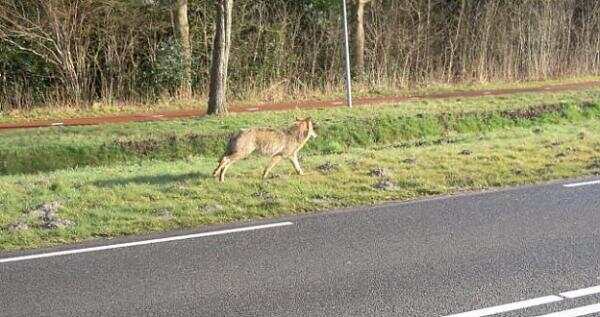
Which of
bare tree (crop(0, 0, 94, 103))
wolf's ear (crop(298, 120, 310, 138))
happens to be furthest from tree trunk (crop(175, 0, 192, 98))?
wolf's ear (crop(298, 120, 310, 138))

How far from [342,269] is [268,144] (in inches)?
181

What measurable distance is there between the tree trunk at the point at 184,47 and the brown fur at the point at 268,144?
12895mm

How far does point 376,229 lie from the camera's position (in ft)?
27.2

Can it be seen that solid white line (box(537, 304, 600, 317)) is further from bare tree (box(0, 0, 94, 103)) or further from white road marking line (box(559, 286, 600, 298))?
bare tree (box(0, 0, 94, 103))

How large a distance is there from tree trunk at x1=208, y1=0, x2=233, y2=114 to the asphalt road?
945 centimetres

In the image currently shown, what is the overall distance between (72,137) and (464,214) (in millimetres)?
9264

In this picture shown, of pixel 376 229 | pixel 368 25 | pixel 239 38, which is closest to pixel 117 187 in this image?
pixel 376 229

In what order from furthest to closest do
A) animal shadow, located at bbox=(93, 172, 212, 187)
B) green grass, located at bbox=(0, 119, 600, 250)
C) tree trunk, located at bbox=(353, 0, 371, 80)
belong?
tree trunk, located at bbox=(353, 0, 371, 80) → animal shadow, located at bbox=(93, 172, 212, 187) → green grass, located at bbox=(0, 119, 600, 250)

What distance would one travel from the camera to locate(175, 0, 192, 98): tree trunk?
24000 mm

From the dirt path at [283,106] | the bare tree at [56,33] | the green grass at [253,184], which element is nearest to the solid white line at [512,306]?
the green grass at [253,184]

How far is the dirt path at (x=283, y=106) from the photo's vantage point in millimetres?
18641

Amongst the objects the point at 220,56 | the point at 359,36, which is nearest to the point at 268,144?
the point at 220,56

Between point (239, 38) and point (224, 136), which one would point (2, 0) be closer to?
point (239, 38)

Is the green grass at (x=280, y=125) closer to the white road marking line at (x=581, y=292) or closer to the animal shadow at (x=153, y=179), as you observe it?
the animal shadow at (x=153, y=179)
